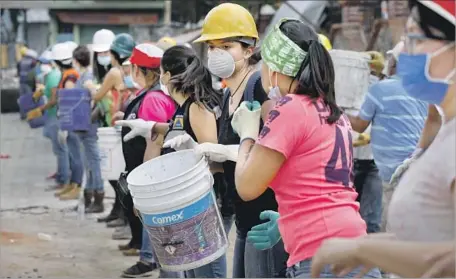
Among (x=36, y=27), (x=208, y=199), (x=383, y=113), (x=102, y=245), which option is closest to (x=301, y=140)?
(x=208, y=199)

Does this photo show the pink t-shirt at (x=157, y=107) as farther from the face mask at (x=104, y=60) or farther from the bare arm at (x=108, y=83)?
the face mask at (x=104, y=60)

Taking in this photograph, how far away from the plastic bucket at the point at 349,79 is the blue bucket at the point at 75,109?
386cm

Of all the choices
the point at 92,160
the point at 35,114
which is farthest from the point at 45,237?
the point at 35,114

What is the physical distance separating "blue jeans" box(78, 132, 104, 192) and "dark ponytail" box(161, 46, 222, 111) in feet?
14.4

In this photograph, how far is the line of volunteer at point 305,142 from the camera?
2787 mm

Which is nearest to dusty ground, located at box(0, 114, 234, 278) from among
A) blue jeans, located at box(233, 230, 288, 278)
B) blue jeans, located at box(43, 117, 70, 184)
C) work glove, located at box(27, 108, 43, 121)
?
blue jeans, located at box(43, 117, 70, 184)

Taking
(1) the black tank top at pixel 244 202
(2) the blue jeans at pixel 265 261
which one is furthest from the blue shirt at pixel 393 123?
(2) the blue jeans at pixel 265 261

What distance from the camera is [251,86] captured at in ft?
17.4

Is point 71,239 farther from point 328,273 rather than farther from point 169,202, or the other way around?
point 328,273

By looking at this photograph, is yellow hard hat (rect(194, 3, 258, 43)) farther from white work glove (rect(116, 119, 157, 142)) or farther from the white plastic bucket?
the white plastic bucket

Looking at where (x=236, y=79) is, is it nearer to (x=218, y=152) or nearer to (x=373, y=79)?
(x=218, y=152)

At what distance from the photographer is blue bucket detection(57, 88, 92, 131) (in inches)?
430

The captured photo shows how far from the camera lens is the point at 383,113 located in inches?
282

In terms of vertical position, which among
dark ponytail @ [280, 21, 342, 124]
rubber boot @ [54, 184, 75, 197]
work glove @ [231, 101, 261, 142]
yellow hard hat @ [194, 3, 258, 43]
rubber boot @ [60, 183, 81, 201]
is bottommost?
rubber boot @ [54, 184, 75, 197]
